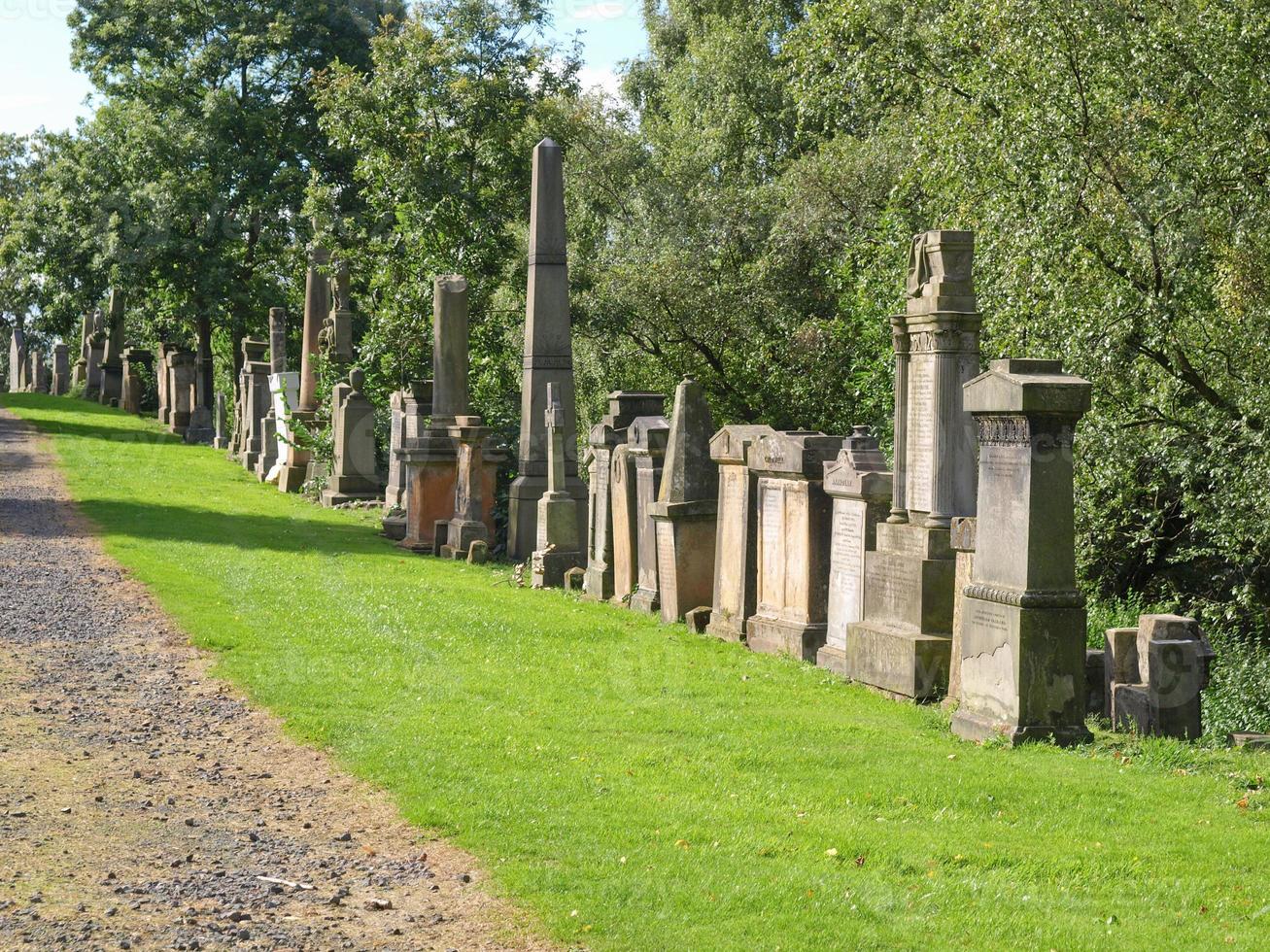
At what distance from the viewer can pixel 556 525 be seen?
635 inches

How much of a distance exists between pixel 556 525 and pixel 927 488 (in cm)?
645

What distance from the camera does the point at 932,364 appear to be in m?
10.5

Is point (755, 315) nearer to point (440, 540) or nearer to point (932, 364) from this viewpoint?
point (440, 540)

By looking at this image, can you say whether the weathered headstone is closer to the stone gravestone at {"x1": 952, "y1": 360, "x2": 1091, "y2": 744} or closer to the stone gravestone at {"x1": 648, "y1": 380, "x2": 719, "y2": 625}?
the stone gravestone at {"x1": 648, "y1": 380, "x2": 719, "y2": 625}

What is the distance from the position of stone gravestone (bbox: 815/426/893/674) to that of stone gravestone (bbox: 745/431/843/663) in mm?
114

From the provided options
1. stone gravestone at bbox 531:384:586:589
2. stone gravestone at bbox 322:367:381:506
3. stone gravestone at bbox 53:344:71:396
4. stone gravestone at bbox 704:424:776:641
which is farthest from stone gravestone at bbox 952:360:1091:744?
stone gravestone at bbox 53:344:71:396

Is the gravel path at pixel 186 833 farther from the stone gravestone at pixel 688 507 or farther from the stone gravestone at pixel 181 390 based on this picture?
the stone gravestone at pixel 181 390

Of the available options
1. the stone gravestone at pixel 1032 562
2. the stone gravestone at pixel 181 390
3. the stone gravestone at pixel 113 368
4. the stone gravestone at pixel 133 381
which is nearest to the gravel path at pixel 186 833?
the stone gravestone at pixel 1032 562

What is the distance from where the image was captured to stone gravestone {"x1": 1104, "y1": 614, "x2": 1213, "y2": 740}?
9242 mm

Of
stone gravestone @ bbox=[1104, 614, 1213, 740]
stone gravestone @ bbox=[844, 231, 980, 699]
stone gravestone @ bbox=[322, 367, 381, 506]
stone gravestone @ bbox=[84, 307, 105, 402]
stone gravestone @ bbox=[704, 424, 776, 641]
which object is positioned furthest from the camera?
stone gravestone @ bbox=[84, 307, 105, 402]

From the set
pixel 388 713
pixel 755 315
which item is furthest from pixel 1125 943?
pixel 755 315

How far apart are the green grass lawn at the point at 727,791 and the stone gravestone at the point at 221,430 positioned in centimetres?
2028

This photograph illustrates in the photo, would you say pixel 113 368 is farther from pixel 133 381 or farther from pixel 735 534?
pixel 735 534

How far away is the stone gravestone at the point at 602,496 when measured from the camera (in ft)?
48.3
